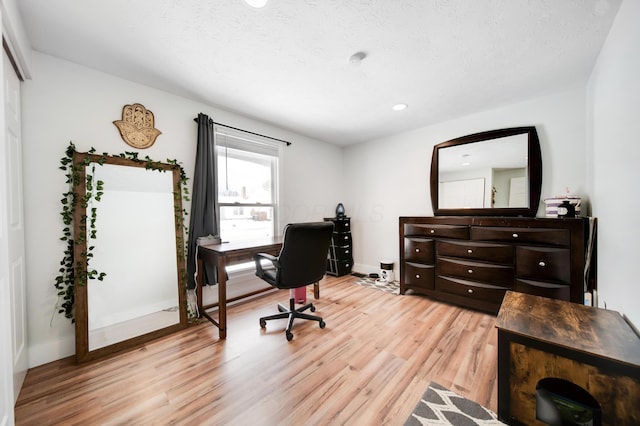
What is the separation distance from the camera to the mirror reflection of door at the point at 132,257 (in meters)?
1.96

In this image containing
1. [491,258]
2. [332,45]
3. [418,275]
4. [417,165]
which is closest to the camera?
[332,45]

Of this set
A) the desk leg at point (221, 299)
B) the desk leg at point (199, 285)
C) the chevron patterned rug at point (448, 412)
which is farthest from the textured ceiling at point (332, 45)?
the chevron patterned rug at point (448, 412)

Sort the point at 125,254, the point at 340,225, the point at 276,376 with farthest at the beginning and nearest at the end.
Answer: the point at 340,225 → the point at 125,254 → the point at 276,376

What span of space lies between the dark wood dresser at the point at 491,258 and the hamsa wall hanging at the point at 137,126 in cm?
308

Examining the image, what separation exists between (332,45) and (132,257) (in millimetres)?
2532

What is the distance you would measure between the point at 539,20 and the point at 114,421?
141 inches

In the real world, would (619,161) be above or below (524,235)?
above

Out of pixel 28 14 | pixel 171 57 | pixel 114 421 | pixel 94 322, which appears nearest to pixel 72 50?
pixel 28 14

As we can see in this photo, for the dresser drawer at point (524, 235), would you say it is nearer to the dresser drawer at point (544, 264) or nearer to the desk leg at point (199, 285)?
the dresser drawer at point (544, 264)

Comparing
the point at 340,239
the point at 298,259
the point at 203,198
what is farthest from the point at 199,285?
the point at 340,239

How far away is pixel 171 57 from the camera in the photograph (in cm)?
185

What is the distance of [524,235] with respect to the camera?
7.54 feet

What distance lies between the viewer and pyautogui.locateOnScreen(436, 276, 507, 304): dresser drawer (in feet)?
7.95

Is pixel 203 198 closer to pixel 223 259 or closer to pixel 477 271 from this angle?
pixel 223 259
